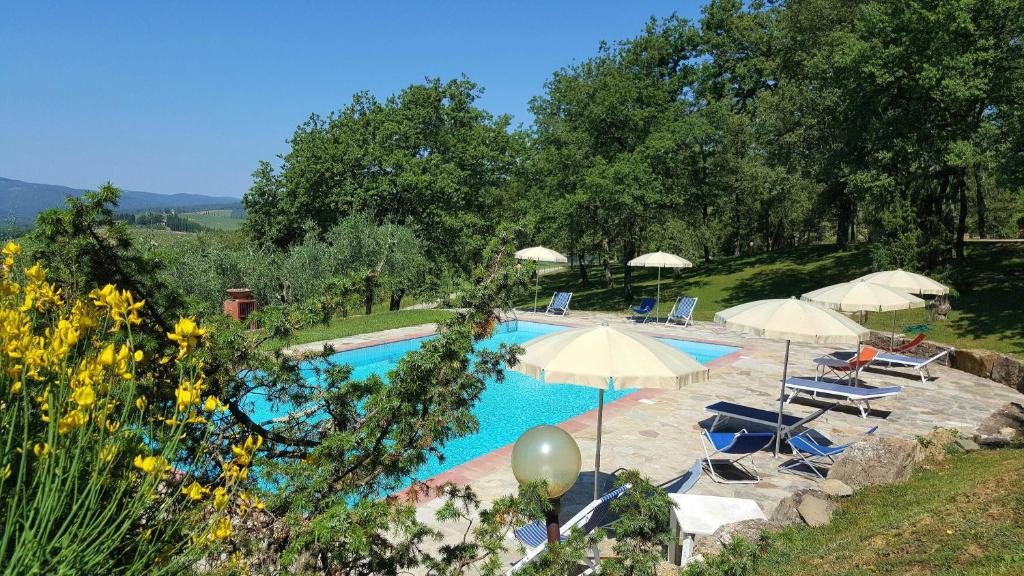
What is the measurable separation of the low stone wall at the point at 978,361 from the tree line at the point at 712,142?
4670 millimetres

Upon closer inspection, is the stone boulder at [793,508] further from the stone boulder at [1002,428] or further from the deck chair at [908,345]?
the deck chair at [908,345]

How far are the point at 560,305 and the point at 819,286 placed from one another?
410 inches

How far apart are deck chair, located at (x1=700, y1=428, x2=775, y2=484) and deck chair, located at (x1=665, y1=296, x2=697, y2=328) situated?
40.5ft

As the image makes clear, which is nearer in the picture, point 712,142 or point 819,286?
point 819,286

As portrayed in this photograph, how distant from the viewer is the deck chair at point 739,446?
7.85 m

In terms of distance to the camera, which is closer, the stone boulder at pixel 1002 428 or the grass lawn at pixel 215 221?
the stone boulder at pixel 1002 428

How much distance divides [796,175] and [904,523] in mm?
24434

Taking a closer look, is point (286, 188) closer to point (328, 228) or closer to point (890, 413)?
point (328, 228)

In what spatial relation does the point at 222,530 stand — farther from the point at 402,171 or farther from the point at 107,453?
the point at 402,171

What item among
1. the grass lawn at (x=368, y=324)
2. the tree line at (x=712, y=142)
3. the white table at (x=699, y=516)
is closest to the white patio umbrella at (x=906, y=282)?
the tree line at (x=712, y=142)

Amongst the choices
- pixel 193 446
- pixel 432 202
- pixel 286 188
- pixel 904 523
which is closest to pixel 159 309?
pixel 193 446

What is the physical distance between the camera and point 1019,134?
14.0 m

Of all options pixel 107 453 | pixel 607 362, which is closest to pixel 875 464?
pixel 607 362

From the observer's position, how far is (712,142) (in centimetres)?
2725
